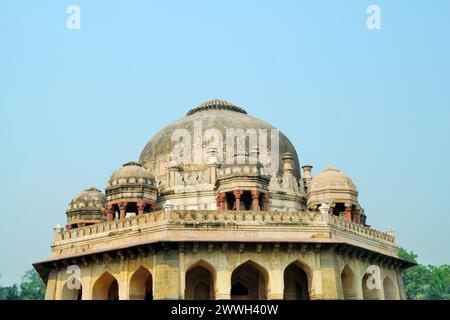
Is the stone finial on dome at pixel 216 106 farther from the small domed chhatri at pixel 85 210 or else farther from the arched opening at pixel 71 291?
the arched opening at pixel 71 291

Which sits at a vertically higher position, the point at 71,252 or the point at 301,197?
the point at 301,197

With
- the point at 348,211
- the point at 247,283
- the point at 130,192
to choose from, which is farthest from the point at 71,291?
the point at 348,211

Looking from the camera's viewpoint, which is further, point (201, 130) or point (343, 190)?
point (201, 130)

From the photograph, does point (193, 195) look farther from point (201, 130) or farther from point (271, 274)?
point (271, 274)

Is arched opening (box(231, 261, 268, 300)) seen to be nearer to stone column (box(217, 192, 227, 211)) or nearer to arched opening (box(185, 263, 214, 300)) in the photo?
arched opening (box(185, 263, 214, 300))

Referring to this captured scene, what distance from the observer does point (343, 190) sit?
25.9 meters

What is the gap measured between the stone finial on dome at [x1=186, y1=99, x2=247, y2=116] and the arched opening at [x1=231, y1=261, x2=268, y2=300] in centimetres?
1028

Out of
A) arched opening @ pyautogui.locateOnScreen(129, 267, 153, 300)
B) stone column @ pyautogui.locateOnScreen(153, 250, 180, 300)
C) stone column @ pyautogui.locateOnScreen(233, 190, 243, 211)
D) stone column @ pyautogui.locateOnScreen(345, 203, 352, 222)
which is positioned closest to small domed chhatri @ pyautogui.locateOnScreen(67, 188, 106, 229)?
arched opening @ pyautogui.locateOnScreen(129, 267, 153, 300)

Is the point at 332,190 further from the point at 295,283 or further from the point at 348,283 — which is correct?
the point at 295,283

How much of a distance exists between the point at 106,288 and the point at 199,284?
3524mm

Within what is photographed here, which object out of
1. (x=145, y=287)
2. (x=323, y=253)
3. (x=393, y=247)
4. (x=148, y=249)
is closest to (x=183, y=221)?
(x=148, y=249)

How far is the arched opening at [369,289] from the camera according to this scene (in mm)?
25453
